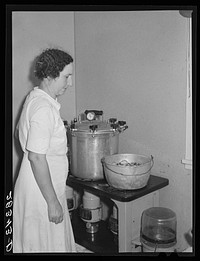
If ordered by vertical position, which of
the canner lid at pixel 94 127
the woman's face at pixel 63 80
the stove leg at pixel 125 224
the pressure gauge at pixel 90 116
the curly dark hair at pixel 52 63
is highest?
the curly dark hair at pixel 52 63

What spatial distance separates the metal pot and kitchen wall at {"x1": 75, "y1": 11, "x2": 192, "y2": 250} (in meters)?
0.20

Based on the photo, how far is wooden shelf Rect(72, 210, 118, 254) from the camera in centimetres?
192

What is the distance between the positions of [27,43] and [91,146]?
808mm

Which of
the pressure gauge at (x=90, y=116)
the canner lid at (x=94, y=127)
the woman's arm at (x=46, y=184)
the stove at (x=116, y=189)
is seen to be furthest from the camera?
the pressure gauge at (x=90, y=116)

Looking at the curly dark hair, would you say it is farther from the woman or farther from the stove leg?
the stove leg

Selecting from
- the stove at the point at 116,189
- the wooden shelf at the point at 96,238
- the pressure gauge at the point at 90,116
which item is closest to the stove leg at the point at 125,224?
the stove at the point at 116,189

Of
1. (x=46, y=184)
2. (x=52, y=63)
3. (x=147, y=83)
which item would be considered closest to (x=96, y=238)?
(x=46, y=184)

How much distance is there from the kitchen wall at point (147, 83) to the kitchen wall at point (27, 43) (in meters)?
0.19

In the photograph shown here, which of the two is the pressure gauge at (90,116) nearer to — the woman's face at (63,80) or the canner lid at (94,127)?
the canner lid at (94,127)

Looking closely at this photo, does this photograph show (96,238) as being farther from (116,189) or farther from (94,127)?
(94,127)

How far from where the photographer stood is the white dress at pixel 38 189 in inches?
54.3

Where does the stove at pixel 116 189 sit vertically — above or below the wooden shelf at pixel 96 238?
above

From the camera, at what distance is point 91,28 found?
2234 mm

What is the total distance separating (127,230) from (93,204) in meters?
0.40
